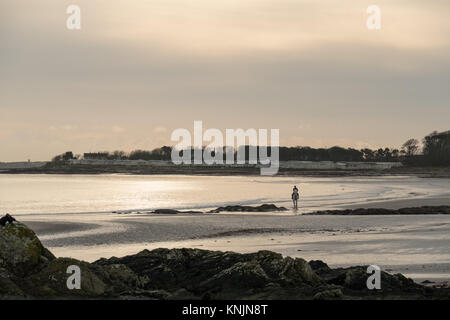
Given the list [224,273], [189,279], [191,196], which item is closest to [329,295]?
[224,273]

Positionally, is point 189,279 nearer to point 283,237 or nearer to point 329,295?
point 329,295

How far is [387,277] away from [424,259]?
619cm

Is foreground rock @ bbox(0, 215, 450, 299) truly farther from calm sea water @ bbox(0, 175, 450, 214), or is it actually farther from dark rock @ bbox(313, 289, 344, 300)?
calm sea water @ bbox(0, 175, 450, 214)

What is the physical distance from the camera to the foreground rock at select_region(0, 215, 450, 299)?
1387 centimetres

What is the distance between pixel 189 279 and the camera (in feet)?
52.3

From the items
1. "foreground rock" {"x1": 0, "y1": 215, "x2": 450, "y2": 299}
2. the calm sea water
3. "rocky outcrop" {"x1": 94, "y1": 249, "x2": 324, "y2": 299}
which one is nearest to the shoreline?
"foreground rock" {"x1": 0, "y1": 215, "x2": 450, "y2": 299}

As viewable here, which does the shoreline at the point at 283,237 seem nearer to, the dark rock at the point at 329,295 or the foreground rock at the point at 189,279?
the foreground rock at the point at 189,279

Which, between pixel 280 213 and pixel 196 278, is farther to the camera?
pixel 280 213

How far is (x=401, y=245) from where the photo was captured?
24750mm

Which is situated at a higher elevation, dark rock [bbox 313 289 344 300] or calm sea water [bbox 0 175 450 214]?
dark rock [bbox 313 289 344 300]

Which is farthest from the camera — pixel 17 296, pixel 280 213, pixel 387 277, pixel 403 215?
pixel 280 213
